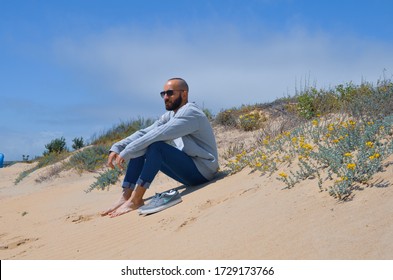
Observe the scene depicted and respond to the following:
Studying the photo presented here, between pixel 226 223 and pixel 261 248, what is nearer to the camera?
pixel 261 248

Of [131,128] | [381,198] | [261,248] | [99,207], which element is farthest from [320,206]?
[131,128]

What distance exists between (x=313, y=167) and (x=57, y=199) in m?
5.29

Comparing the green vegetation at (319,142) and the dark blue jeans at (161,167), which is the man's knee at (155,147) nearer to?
the dark blue jeans at (161,167)

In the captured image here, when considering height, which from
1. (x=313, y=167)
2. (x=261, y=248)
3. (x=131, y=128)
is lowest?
(x=261, y=248)

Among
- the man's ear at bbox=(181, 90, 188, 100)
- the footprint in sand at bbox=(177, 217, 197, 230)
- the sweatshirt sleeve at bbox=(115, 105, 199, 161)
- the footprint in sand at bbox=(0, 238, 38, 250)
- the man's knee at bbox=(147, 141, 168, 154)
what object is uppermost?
the man's ear at bbox=(181, 90, 188, 100)

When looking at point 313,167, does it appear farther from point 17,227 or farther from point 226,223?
point 17,227

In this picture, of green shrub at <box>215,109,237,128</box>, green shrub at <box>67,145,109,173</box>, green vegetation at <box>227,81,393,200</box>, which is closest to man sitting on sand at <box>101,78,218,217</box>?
green vegetation at <box>227,81,393,200</box>

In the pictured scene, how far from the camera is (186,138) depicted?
209 inches

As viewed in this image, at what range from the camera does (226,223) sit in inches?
145

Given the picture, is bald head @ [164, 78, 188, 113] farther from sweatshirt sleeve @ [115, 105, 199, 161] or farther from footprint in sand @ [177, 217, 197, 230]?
footprint in sand @ [177, 217, 197, 230]

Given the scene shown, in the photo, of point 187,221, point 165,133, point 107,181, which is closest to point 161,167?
point 165,133

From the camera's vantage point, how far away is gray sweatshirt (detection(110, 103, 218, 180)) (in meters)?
4.95

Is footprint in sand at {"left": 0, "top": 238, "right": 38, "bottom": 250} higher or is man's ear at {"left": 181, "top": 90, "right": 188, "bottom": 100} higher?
man's ear at {"left": 181, "top": 90, "right": 188, "bottom": 100}

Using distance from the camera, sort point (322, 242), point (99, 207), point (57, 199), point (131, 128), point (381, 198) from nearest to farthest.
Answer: point (322, 242), point (381, 198), point (99, 207), point (57, 199), point (131, 128)
